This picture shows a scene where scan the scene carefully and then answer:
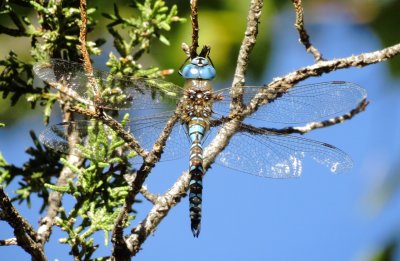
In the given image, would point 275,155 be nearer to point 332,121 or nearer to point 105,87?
Answer: point 332,121

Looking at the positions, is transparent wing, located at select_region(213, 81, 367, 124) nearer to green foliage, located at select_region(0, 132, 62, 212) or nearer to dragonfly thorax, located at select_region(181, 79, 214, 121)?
dragonfly thorax, located at select_region(181, 79, 214, 121)

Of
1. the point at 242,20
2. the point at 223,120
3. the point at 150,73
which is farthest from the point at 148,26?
the point at 242,20

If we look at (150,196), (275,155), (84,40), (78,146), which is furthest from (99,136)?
(275,155)

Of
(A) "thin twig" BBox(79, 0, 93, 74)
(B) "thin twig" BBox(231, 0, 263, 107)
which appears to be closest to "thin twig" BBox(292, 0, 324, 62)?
(B) "thin twig" BBox(231, 0, 263, 107)

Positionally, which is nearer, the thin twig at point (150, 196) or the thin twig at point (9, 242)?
the thin twig at point (9, 242)

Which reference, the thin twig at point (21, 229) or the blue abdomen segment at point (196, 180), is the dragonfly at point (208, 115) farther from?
the thin twig at point (21, 229)

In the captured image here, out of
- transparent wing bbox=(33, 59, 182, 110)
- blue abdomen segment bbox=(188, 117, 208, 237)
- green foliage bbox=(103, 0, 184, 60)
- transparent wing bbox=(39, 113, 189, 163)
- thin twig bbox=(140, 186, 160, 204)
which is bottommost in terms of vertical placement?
Result: thin twig bbox=(140, 186, 160, 204)

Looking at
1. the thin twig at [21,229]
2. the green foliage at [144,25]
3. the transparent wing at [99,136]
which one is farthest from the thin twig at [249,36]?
the thin twig at [21,229]
